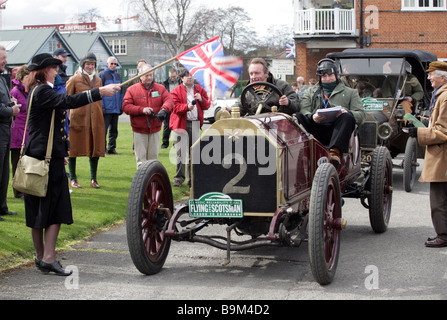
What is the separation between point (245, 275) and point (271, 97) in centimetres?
209

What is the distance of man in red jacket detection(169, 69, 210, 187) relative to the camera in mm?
10641

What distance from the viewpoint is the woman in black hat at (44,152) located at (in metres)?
5.90

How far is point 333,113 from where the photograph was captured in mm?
7195

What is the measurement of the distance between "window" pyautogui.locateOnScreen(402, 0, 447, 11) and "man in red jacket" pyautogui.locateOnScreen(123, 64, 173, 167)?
2635 centimetres

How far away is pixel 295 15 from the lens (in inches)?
1369

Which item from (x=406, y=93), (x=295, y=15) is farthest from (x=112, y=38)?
(x=406, y=93)

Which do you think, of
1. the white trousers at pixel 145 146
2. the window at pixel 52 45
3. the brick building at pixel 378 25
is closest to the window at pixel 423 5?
the brick building at pixel 378 25

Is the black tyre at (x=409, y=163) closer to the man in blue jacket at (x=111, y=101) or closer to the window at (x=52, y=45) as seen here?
the man in blue jacket at (x=111, y=101)

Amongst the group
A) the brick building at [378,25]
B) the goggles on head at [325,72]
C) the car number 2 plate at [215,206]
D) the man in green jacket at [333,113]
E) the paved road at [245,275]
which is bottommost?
the paved road at [245,275]

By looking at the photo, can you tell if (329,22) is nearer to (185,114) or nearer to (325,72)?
(185,114)

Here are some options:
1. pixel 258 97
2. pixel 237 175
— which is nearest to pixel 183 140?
pixel 258 97

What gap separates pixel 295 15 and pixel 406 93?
76.7 ft

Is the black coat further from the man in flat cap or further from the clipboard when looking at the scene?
the man in flat cap

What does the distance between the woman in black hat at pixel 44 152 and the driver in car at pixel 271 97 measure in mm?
1652
